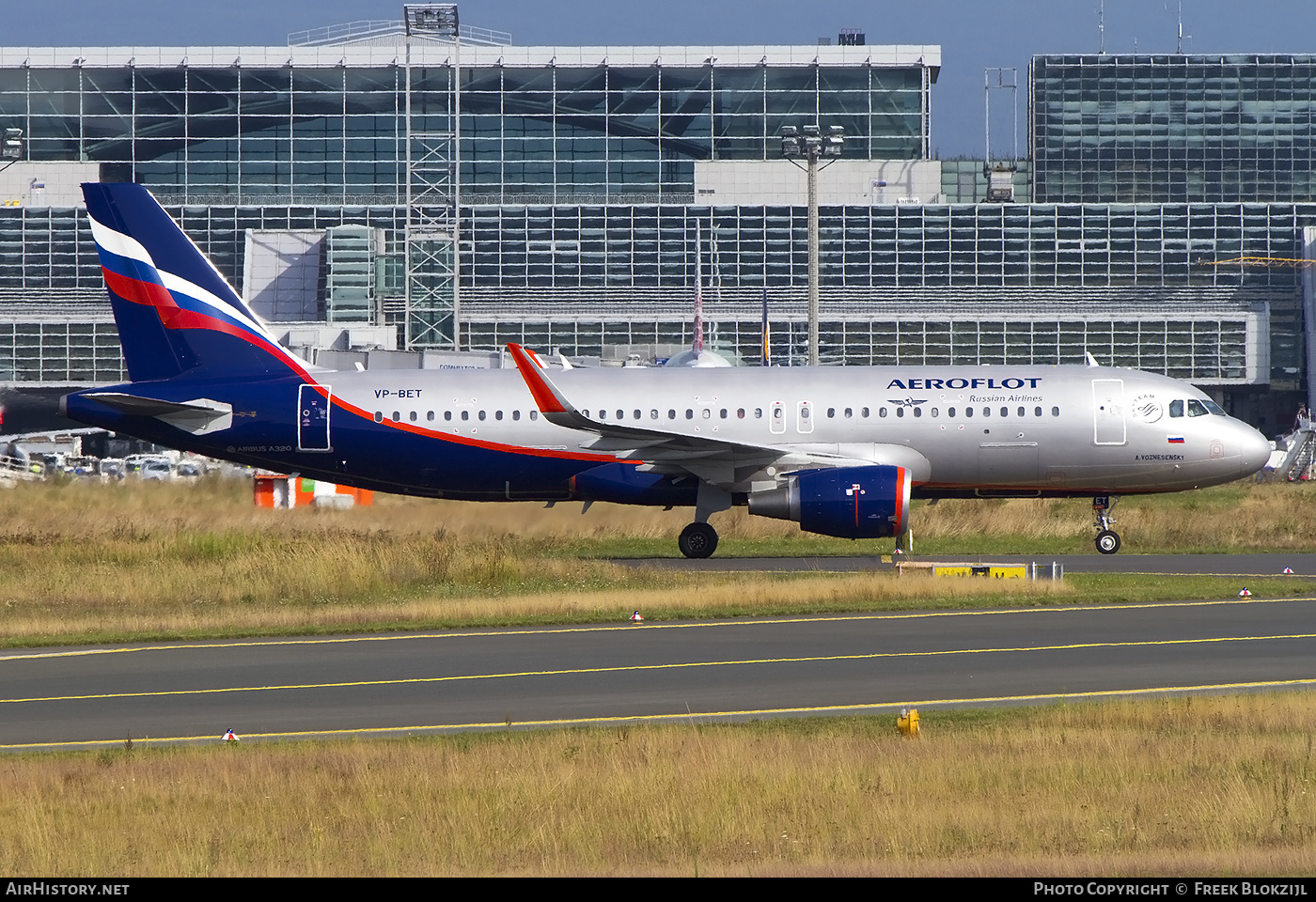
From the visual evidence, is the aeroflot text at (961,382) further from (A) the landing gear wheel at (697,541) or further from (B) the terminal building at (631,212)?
(B) the terminal building at (631,212)

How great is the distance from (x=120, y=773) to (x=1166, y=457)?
2452cm

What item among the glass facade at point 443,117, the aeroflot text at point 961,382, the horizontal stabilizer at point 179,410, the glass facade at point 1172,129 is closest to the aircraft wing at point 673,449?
the aeroflot text at point 961,382

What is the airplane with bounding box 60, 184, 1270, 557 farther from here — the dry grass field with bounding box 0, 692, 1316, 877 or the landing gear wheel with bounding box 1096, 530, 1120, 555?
the dry grass field with bounding box 0, 692, 1316, 877

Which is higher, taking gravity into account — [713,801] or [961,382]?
[961,382]

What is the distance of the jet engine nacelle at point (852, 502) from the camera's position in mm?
30062

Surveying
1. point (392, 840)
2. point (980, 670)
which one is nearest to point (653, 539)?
point (980, 670)

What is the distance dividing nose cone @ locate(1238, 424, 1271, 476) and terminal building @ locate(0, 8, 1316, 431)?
6123cm

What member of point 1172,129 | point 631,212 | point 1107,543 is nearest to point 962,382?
point 1107,543

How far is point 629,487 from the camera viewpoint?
104 ft

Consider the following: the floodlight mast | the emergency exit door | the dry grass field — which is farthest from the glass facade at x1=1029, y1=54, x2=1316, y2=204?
the dry grass field

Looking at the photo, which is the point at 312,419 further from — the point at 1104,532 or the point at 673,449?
the point at 1104,532

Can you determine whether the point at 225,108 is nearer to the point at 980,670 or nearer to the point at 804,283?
the point at 804,283

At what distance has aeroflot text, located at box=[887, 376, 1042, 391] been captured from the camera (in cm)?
3231

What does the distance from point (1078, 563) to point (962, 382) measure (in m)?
4.44
